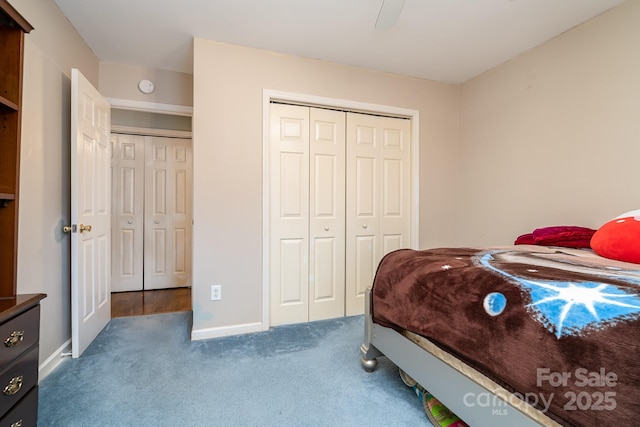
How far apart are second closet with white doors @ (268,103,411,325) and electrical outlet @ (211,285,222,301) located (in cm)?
44

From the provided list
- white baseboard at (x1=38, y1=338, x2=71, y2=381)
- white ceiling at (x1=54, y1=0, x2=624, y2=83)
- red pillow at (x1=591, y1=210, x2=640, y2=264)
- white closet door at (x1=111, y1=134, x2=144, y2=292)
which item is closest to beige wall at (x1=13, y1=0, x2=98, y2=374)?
white baseboard at (x1=38, y1=338, x2=71, y2=381)

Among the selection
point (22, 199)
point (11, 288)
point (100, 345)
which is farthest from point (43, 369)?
point (22, 199)

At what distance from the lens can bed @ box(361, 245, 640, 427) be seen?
2.34ft

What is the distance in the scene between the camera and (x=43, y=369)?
1730 millimetres

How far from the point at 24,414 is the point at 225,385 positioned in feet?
2.75

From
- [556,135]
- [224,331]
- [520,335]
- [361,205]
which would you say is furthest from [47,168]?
[556,135]

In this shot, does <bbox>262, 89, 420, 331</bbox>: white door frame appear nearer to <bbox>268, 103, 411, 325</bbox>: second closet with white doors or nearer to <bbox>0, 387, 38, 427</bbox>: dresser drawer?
<bbox>268, 103, 411, 325</bbox>: second closet with white doors

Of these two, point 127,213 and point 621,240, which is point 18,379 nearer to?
point 621,240

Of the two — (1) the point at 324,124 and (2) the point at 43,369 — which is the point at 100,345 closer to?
(2) the point at 43,369

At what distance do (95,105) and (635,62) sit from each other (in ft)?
12.4

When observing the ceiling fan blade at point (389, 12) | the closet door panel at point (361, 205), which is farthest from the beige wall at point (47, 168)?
the closet door panel at point (361, 205)

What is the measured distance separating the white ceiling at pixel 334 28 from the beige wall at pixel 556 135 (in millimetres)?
204

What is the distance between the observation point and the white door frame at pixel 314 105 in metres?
2.47

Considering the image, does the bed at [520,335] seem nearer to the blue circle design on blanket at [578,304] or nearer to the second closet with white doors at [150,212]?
the blue circle design on blanket at [578,304]
